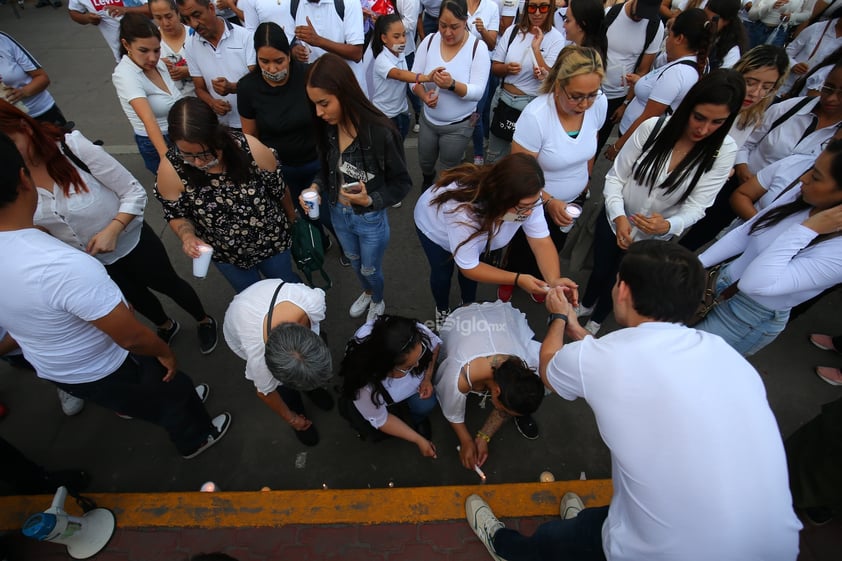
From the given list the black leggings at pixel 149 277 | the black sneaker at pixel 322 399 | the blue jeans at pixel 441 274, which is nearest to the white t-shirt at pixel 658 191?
the blue jeans at pixel 441 274

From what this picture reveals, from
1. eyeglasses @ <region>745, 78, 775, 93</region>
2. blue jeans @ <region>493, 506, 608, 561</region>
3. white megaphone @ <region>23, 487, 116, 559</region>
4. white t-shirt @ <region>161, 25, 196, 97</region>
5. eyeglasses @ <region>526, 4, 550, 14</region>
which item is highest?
eyeglasses @ <region>526, 4, 550, 14</region>

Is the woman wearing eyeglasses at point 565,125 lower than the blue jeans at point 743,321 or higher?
higher

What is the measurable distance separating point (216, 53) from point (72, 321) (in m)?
2.53

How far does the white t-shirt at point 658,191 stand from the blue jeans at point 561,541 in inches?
68.0

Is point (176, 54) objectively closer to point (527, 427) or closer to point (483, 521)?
point (527, 427)

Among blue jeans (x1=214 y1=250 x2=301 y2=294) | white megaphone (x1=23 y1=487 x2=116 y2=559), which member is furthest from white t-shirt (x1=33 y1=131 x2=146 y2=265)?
white megaphone (x1=23 y1=487 x2=116 y2=559)

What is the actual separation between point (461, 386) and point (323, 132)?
1807 mm

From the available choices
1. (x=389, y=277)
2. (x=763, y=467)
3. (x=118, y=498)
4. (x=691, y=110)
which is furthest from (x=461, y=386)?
(x=118, y=498)

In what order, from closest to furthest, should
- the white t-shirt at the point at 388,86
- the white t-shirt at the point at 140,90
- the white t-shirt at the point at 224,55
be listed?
1. the white t-shirt at the point at 140,90
2. the white t-shirt at the point at 224,55
3. the white t-shirt at the point at 388,86

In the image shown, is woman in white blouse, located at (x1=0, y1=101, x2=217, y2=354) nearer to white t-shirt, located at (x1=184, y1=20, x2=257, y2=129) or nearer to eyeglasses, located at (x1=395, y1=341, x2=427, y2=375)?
white t-shirt, located at (x1=184, y1=20, x2=257, y2=129)

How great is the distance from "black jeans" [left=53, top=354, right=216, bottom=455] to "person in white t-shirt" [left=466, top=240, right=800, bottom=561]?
82.9 inches

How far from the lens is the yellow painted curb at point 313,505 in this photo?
240 centimetres

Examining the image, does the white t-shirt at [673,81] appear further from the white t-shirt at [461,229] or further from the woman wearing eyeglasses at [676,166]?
the white t-shirt at [461,229]

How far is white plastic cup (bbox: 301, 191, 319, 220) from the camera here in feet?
8.09
